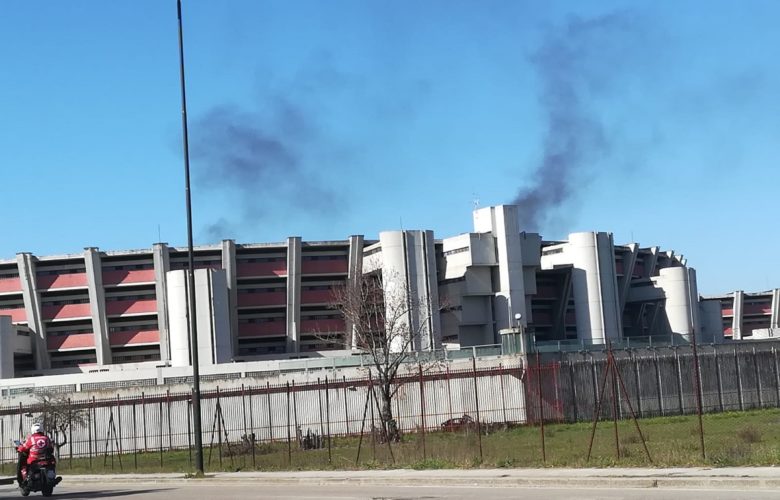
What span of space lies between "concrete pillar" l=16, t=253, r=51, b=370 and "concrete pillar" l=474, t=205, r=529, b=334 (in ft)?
151

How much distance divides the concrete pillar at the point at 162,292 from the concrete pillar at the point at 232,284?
5755 millimetres

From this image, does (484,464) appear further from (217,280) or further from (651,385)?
(217,280)

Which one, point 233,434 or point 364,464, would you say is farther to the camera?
point 233,434

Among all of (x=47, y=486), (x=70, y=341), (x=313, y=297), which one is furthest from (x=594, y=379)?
(x=70, y=341)

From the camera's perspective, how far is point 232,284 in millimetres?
105500

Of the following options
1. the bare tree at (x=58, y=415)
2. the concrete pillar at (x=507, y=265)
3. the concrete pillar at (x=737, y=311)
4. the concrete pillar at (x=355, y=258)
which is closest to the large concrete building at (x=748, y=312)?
the concrete pillar at (x=737, y=311)

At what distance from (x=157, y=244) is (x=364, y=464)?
7601 centimetres

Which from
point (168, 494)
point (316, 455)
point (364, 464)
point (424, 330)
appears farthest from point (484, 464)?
point (424, 330)

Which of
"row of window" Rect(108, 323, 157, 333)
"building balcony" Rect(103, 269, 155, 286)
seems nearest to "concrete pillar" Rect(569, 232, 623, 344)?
"building balcony" Rect(103, 269, 155, 286)

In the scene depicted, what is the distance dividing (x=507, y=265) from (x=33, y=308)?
1893 inches

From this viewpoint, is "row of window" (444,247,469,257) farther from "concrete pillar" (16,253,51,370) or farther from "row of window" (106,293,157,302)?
"concrete pillar" (16,253,51,370)

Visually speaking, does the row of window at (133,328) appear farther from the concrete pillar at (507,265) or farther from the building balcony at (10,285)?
the concrete pillar at (507,265)

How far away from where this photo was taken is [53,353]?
107 m

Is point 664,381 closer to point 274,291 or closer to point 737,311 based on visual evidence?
point 274,291
